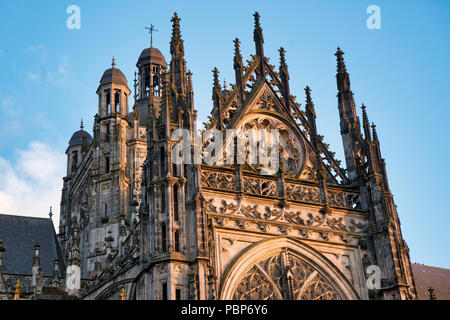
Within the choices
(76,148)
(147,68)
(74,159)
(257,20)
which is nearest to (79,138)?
(76,148)

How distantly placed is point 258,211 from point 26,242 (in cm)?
2415

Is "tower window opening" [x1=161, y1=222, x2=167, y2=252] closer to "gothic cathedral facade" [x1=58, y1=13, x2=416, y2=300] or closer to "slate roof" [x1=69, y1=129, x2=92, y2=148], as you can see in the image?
"gothic cathedral facade" [x1=58, y1=13, x2=416, y2=300]

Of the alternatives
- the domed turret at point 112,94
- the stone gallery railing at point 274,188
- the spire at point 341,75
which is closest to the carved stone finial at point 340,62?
the spire at point 341,75

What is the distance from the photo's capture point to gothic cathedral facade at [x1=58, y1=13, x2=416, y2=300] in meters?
26.8

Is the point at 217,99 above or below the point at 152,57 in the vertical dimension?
below

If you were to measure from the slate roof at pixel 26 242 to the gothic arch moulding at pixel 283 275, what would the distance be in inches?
843

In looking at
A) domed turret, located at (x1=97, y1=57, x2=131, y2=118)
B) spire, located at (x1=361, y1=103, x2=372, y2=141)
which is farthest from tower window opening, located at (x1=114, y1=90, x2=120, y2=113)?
spire, located at (x1=361, y1=103, x2=372, y2=141)

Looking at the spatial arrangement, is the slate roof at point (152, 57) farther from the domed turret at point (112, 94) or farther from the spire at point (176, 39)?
the spire at point (176, 39)

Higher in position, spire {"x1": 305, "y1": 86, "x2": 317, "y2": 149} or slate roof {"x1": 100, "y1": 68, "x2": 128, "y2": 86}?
slate roof {"x1": 100, "y1": 68, "x2": 128, "y2": 86}

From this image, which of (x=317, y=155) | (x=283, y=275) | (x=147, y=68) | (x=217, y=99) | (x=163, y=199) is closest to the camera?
(x=163, y=199)

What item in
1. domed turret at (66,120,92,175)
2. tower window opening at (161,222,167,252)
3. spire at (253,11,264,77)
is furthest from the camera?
domed turret at (66,120,92,175)

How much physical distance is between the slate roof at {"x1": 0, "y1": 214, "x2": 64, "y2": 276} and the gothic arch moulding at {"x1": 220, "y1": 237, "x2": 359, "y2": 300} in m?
21.4

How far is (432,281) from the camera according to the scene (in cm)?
4316

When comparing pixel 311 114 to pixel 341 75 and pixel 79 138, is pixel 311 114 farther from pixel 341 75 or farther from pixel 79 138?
pixel 79 138
